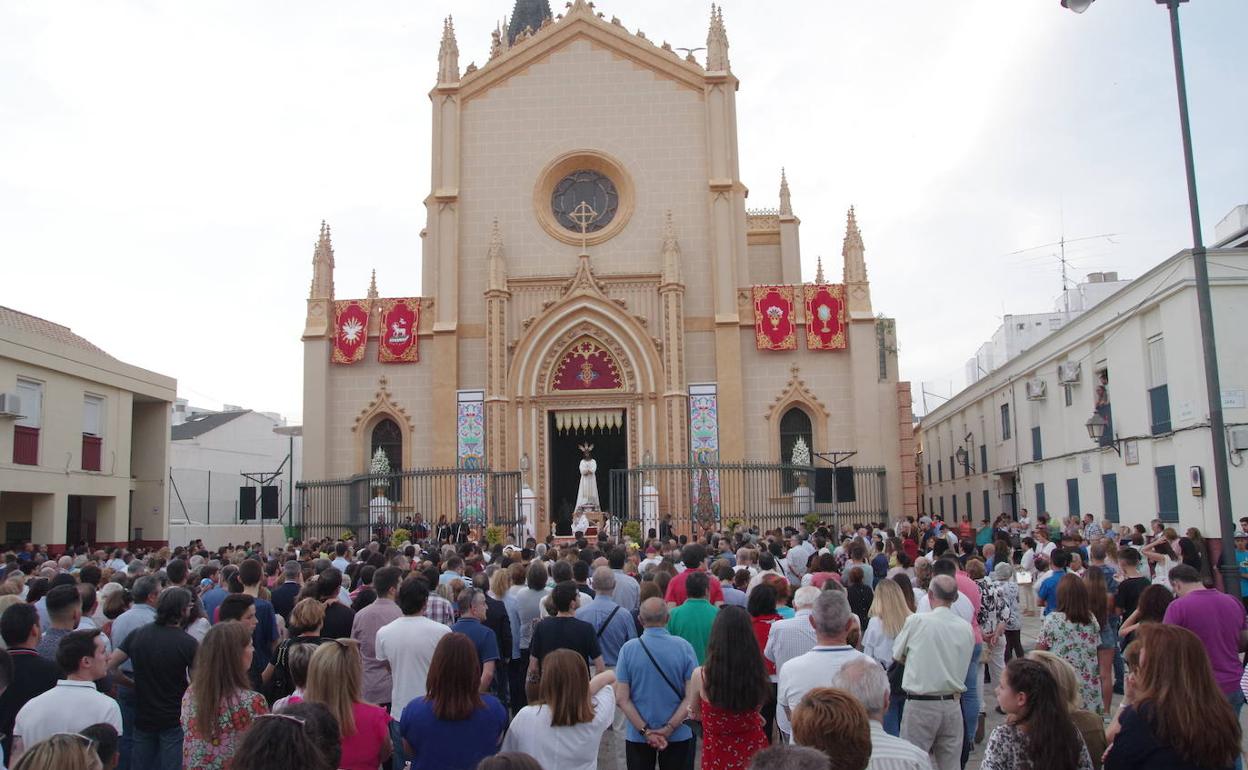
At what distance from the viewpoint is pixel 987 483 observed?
36312 mm

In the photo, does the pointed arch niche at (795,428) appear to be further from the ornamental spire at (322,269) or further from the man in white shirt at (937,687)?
the man in white shirt at (937,687)

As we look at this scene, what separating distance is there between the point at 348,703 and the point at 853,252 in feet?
90.3

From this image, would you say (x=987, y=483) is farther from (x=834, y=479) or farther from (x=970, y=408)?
(x=834, y=479)

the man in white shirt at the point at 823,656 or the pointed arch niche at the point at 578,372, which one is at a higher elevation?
the pointed arch niche at the point at 578,372

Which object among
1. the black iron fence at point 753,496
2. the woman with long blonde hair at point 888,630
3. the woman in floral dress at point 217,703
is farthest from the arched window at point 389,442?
the woman in floral dress at point 217,703

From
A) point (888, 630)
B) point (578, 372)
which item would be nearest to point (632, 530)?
point (578, 372)

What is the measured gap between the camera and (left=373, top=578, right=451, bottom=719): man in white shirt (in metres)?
7.25

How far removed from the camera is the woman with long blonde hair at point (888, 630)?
8148 millimetres

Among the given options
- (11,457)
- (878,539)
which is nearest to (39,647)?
(878,539)

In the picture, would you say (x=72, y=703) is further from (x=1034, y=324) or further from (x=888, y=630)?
(x=1034, y=324)

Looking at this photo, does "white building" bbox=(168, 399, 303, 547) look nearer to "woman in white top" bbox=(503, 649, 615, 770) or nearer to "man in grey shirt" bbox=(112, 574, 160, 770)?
"man in grey shirt" bbox=(112, 574, 160, 770)

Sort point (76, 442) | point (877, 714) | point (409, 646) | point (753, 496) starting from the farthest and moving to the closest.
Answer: point (753, 496) < point (76, 442) < point (409, 646) < point (877, 714)

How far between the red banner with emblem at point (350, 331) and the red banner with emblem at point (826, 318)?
43.8 ft

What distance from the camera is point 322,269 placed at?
31703 mm
